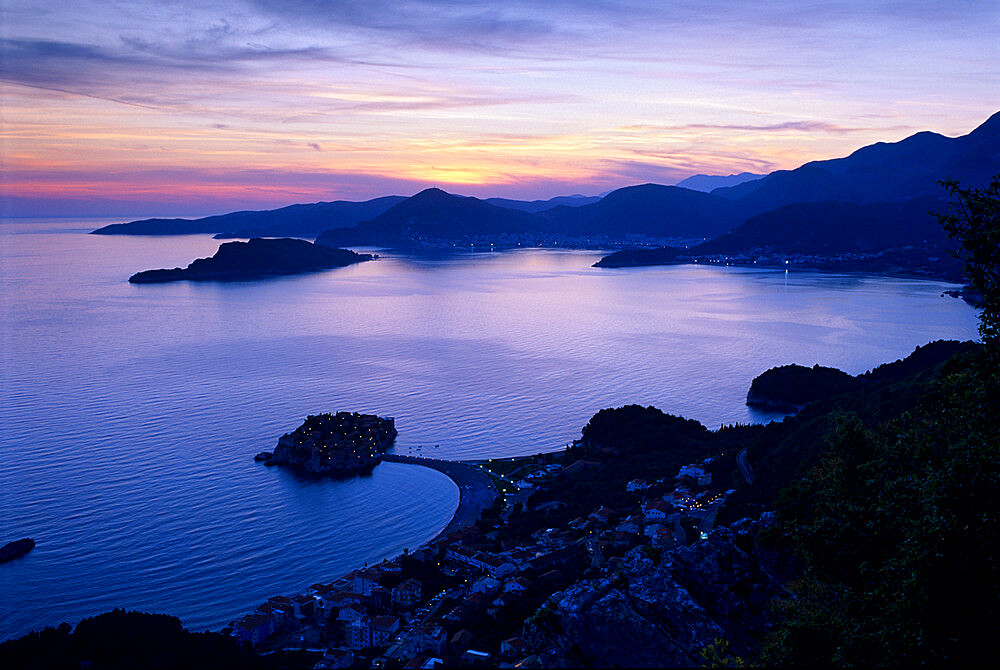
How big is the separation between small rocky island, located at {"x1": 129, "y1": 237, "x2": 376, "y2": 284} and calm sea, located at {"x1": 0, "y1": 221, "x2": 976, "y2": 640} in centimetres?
1040

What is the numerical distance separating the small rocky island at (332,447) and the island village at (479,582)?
Answer: 25.8ft

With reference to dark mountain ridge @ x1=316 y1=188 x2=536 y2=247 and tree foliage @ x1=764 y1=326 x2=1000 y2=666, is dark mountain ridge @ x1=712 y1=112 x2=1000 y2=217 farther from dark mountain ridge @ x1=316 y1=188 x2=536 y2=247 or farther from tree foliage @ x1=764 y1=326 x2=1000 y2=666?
tree foliage @ x1=764 y1=326 x2=1000 y2=666

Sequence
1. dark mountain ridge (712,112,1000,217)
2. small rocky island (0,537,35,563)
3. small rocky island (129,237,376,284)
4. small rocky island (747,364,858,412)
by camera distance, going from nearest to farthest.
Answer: small rocky island (0,537,35,563) < small rocky island (747,364,858,412) < small rocky island (129,237,376,284) < dark mountain ridge (712,112,1000,217)

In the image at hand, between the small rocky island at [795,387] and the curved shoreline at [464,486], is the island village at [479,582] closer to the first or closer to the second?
the curved shoreline at [464,486]

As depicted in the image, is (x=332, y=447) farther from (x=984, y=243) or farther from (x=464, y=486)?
(x=984, y=243)

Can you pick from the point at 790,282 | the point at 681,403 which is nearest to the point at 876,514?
the point at 681,403

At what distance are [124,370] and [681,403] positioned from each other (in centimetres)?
3393

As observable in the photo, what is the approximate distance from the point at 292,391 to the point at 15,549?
779 inches

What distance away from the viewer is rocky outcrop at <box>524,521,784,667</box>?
7.30 m

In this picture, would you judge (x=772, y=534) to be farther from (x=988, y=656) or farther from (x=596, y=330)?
(x=596, y=330)

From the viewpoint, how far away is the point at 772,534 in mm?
10734

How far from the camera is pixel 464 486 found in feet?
86.8

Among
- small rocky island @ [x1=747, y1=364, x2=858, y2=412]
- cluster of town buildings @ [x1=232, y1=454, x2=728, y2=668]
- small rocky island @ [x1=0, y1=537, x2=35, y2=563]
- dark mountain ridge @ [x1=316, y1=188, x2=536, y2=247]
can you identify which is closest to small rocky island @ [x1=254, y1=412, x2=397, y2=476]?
small rocky island @ [x1=0, y1=537, x2=35, y2=563]

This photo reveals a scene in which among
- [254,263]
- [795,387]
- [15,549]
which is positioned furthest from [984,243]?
[254,263]
